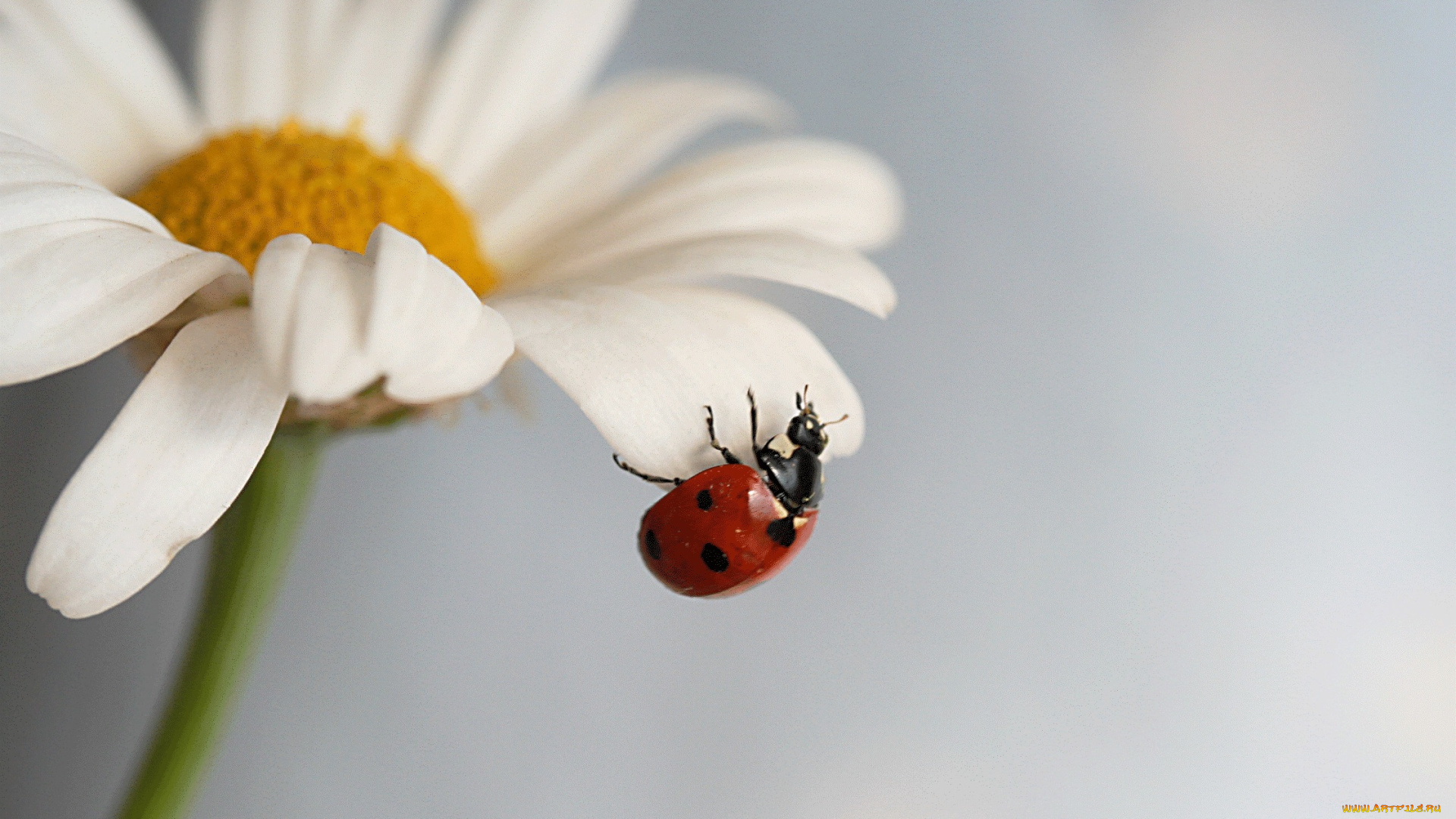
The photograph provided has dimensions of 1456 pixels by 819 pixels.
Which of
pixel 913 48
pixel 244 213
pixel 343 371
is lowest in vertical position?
pixel 343 371

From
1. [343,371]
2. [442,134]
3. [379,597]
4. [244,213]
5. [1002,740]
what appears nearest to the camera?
[343,371]

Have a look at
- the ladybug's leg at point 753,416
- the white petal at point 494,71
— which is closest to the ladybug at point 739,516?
the ladybug's leg at point 753,416

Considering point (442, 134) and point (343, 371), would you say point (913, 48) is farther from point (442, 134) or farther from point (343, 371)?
point (343, 371)

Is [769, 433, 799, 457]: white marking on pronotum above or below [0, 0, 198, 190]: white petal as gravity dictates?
below

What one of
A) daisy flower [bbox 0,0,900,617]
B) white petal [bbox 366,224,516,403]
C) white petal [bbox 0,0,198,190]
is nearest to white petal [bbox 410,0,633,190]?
daisy flower [bbox 0,0,900,617]

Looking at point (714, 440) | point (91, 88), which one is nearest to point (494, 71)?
point (91, 88)

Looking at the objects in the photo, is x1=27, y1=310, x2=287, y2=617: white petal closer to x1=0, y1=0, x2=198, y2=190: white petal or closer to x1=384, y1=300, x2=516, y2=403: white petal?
x1=384, y1=300, x2=516, y2=403: white petal

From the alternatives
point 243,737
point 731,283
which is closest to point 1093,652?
point 731,283
